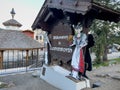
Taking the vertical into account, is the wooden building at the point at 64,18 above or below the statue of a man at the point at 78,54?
above

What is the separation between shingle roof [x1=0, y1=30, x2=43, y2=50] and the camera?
1648 cm

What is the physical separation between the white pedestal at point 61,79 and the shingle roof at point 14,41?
30.2 feet

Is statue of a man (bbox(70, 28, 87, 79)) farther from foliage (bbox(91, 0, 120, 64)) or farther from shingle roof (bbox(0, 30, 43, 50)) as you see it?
foliage (bbox(91, 0, 120, 64))

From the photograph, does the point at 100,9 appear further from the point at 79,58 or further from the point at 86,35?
the point at 79,58

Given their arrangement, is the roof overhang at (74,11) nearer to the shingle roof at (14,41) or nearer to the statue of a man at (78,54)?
the statue of a man at (78,54)

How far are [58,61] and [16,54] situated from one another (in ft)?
42.7

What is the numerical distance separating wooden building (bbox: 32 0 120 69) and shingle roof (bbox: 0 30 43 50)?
902 centimetres

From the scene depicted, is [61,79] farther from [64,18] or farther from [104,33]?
[104,33]

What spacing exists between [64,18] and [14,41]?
488 inches

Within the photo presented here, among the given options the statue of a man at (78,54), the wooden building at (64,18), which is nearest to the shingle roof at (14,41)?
the wooden building at (64,18)

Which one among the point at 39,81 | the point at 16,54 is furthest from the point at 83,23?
the point at 16,54

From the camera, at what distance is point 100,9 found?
504cm

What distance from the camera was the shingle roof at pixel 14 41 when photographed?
16484 millimetres

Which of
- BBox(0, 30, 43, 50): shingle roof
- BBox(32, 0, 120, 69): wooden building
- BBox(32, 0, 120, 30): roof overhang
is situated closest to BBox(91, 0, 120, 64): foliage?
BBox(0, 30, 43, 50): shingle roof
